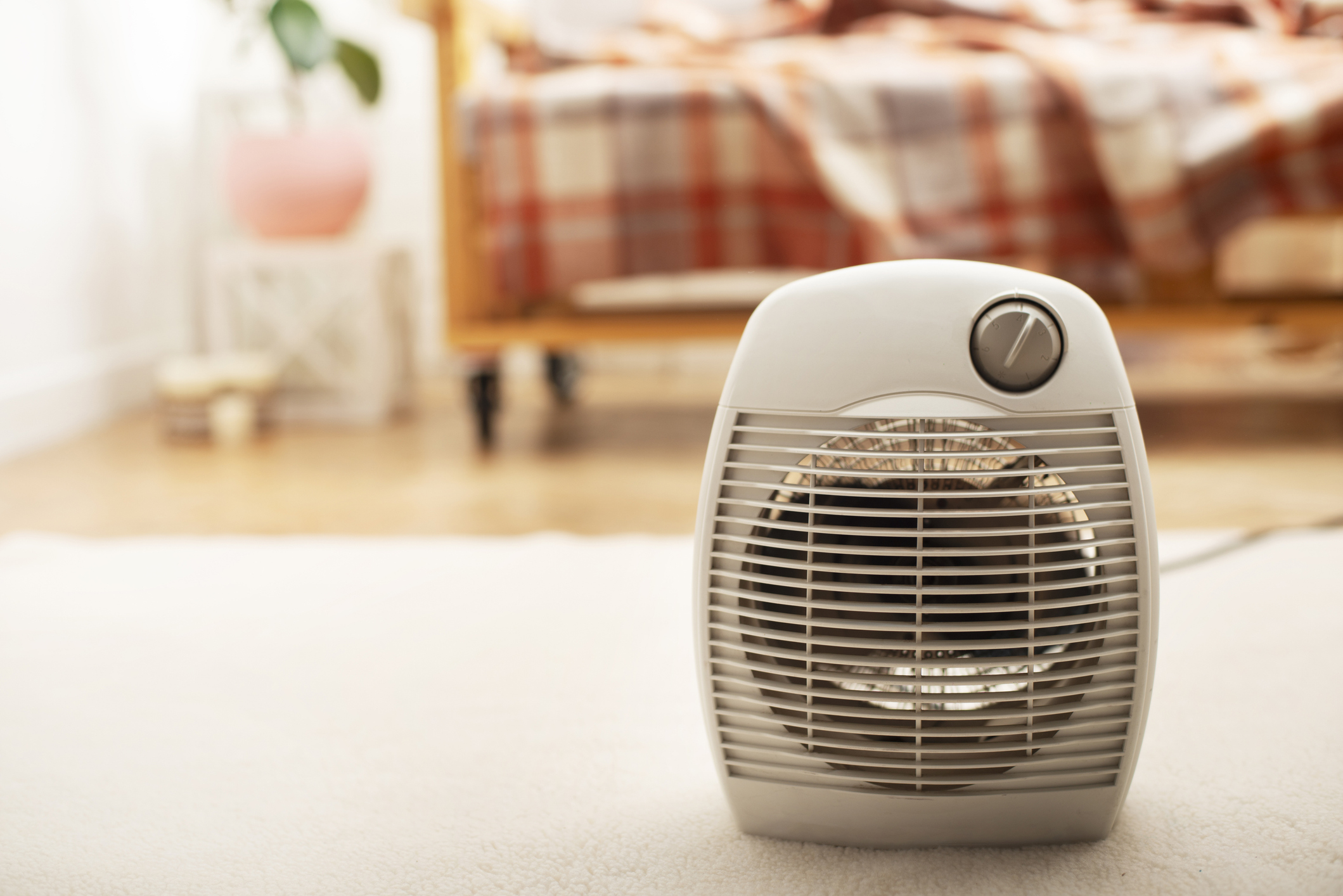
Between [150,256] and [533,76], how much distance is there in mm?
1038

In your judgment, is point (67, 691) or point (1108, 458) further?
point (67, 691)

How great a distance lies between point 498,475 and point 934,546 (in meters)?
1.15

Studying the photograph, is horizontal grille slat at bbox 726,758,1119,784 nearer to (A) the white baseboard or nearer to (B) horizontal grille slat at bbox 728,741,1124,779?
(B) horizontal grille slat at bbox 728,741,1124,779

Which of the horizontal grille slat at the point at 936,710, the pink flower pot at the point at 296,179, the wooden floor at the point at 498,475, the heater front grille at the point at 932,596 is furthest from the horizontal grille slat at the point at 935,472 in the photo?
the pink flower pot at the point at 296,179

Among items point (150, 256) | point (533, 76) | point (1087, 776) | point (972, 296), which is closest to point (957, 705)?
point (1087, 776)

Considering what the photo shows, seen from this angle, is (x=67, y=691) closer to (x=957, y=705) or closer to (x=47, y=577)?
(x=47, y=577)

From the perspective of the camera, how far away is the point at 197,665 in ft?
2.80

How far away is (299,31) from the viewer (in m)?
1.85

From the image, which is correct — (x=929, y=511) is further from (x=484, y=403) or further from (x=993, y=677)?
(x=484, y=403)

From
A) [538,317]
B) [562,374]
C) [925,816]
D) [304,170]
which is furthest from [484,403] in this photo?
[925,816]

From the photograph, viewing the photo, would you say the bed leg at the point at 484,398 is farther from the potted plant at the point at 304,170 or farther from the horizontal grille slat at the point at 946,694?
the horizontal grille slat at the point at 946,694

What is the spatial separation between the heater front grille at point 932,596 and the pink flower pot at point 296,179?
1.78 meters

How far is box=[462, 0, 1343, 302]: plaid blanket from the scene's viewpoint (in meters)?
1.49

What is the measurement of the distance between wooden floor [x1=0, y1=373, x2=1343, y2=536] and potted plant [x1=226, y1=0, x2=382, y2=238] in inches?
16.8
